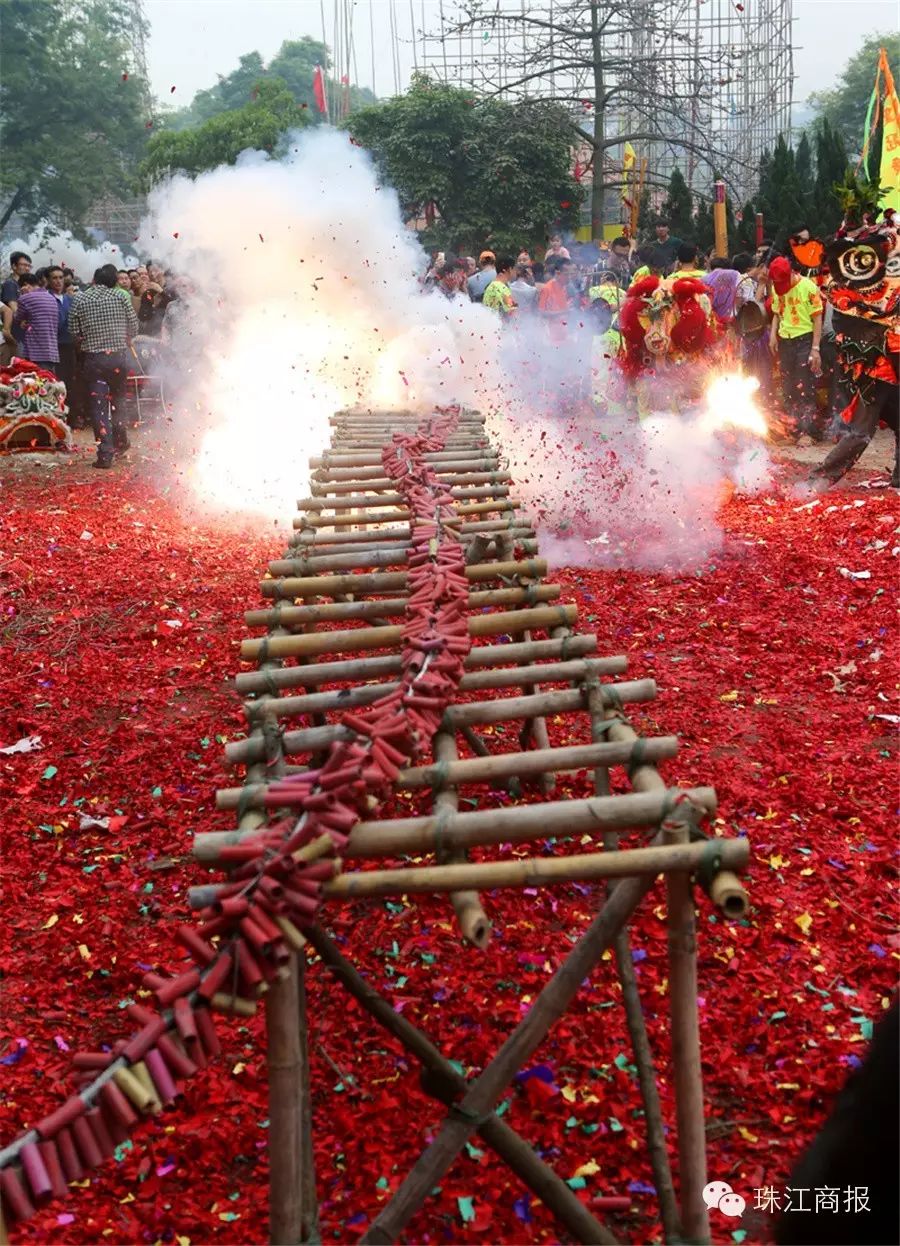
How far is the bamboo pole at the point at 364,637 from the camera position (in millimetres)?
3500

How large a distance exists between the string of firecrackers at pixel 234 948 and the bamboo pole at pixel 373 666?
1.32 feet

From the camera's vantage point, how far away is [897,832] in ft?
13.0

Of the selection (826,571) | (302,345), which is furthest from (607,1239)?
(302,345)

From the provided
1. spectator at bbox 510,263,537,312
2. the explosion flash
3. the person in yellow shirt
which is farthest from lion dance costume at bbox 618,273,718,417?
spectator at bbox 510,263,537,312

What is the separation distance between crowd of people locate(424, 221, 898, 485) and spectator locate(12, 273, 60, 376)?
4.56 metres

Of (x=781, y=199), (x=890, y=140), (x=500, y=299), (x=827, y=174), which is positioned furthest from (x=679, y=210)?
(x=500, y=299)

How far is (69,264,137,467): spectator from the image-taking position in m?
11.6

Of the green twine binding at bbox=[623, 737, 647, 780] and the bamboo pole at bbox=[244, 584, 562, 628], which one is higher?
the bamboo pole at bbox=[244, 584, 562, 628]

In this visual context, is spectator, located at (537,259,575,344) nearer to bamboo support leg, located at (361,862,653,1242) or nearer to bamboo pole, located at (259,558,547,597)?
bamboo pole, located at (259,558,547,597)

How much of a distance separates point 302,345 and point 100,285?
120 inches

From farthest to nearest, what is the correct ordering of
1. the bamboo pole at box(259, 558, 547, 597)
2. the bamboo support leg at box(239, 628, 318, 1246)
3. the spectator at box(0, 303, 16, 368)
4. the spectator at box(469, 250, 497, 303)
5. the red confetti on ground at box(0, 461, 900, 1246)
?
the spectator at box(469, 250, 497, 303) < the spectator at box(0, 303, 16, 368) < the bamboo pole at box(259, 558, 547, 597) < the red confetti on ground at box(0, 461, 900, 1246) < the bamboo support leg at box(239, 628, 318, 1246)

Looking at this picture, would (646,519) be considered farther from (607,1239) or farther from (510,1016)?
(607,1239)

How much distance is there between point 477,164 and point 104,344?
47.4 ft

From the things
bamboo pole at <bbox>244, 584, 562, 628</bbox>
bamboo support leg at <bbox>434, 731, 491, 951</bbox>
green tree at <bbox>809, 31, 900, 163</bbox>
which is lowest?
bamboo support leg at <bbox>434, 731, 491, 951</bbox>
